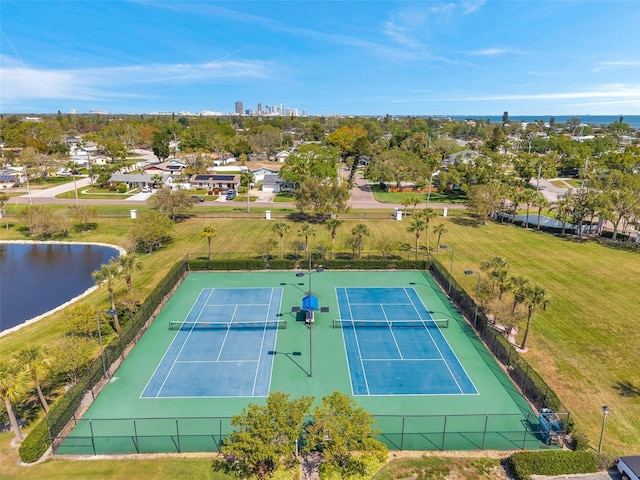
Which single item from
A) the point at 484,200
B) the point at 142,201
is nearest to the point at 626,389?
the point at 484,200

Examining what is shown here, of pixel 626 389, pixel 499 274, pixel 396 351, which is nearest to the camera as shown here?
pixel 626 389

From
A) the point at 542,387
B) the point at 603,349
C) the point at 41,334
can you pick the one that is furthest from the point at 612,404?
the point at 41,334

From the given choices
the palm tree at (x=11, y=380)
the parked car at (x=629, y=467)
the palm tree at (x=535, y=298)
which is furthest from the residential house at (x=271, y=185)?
the parked car at (x=629, y=467)

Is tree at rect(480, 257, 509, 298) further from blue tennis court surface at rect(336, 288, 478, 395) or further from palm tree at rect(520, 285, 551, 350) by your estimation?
blue tennis court surface at rect(336, 288, 478, 395)

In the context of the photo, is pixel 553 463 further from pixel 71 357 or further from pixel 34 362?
pixel 71 357

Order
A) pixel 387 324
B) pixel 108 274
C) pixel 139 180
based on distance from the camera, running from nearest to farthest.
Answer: pixel 108 274
pixel 387 324
pixel 139 180

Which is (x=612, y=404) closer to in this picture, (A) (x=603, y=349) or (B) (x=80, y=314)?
(A) (x=603, y=349)

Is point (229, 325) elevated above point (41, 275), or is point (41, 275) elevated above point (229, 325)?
point (41, 275)
